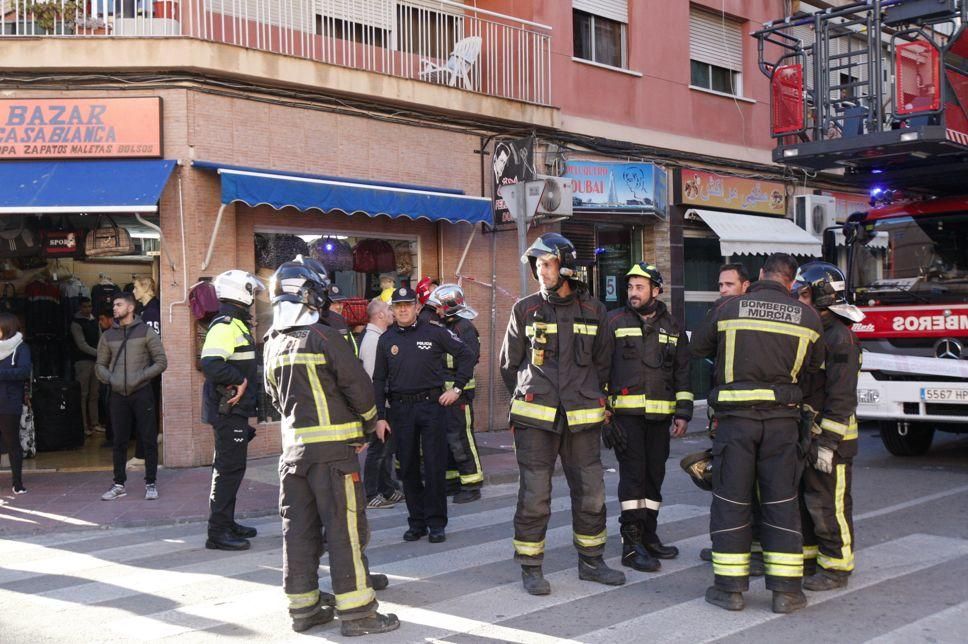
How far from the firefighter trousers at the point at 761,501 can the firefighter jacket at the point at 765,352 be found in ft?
0.36

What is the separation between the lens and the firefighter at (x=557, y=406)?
586 cm

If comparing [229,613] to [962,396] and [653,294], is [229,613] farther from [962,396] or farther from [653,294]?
[962,396]

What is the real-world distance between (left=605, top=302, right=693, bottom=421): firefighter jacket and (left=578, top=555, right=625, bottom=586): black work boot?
1.01 metres

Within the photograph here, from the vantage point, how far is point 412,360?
741cm

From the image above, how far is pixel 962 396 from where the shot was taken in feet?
31.0

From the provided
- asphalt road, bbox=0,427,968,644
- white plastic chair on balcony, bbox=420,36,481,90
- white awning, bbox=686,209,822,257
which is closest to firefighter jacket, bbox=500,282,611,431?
asphalt road, bbox=0,427,968,644

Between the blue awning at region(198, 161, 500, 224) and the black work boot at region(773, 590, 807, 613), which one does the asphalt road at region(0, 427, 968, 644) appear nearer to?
the black work boot at region(773, 590, 807, 613)

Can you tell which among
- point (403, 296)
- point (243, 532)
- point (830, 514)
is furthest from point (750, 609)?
point (243, 532)

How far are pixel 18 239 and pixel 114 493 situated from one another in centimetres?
403

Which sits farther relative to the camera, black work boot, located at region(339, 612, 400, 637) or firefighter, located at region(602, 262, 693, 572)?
firefighter, located at region(602, 262, 693, 572)

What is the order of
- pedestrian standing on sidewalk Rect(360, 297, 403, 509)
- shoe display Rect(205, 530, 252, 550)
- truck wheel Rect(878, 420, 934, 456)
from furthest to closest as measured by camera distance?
truck wheel Rect(878, 420, 934, 456)
pedestrian standing on sidewalk Rect(360, 297, 403, 509)
shoe display Rect(205, 530, 252, 550)

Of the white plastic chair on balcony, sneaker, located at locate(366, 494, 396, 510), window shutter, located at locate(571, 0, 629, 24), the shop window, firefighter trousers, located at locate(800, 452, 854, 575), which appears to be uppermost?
window shutter, located at locate(571, 0, 629, 24)

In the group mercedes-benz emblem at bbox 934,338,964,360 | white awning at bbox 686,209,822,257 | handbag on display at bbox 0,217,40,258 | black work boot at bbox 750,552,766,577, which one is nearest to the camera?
black work boot at bbox 750,552,766,577

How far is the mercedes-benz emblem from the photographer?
9.57 m
